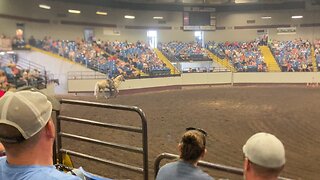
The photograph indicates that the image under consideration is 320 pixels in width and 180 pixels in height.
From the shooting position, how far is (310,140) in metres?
8.56

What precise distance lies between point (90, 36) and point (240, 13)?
16138mm

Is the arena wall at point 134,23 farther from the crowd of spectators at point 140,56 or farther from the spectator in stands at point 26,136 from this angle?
the spectator in stands at point 26,136

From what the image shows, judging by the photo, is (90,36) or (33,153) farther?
(90,36)

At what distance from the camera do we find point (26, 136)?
1464 mm

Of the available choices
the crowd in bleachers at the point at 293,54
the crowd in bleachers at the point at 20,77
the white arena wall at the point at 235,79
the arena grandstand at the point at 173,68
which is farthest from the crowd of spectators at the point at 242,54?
the crowd in bleachers at the point at 20,77

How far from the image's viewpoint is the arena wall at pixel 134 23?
25016mm

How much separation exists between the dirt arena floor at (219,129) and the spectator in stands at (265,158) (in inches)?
164

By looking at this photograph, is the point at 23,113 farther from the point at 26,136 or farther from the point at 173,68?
the point at 173,68

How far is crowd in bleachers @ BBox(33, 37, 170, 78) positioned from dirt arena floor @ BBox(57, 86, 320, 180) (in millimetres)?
10956

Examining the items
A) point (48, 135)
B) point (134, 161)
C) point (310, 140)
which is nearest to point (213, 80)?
point (310, 140)

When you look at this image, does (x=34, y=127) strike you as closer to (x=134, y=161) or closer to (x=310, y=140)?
(x=134, y=161)

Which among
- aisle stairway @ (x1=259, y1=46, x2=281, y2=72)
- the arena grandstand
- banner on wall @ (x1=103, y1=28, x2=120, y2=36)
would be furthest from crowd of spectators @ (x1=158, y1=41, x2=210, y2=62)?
aisle stairway @ (x1=259, y1=46, x2=281, y2=72)

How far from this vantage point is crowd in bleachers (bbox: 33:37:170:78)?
2559 centimetres

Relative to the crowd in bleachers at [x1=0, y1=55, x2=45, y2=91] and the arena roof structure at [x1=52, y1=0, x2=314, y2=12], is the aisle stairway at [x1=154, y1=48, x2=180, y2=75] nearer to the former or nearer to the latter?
the arena roof structure at [x1=52, y1=0, x2=314, y2=12]
